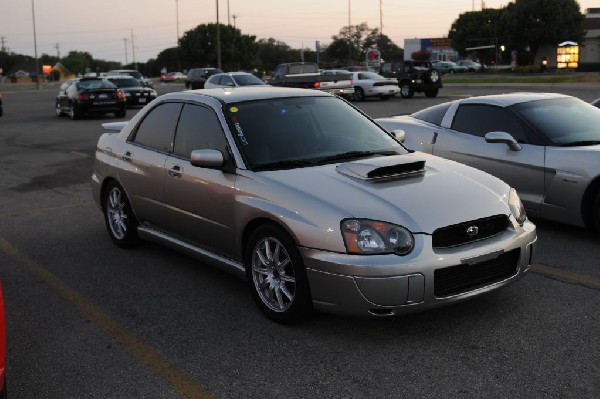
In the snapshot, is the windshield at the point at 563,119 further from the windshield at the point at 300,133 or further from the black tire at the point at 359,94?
the black tire at the point at 359,94

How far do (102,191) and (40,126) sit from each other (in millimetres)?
16709

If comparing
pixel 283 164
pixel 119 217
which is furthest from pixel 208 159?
pixel 119 217

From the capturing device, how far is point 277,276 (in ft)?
14.4

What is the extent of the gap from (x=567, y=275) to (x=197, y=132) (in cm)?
314

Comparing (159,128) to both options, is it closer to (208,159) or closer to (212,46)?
(208,159)

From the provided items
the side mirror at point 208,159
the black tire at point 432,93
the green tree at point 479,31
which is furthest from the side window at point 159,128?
the green tree at point 479,31

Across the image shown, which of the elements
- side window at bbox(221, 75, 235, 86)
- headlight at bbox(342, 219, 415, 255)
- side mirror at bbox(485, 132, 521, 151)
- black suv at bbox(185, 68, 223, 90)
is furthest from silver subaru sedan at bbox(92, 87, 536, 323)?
black suv at bbox(185, 68, 223, 90)

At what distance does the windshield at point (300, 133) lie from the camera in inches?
191

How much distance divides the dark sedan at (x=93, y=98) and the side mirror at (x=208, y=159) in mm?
20191

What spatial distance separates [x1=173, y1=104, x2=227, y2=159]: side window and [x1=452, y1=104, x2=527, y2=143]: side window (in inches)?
133

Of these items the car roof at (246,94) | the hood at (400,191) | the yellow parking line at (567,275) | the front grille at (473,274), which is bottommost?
the yellow parking line at (567,275)

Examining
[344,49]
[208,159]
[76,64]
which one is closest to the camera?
[208,159]

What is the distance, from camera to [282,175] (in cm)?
453

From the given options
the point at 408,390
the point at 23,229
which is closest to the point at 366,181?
the point at 408,390
